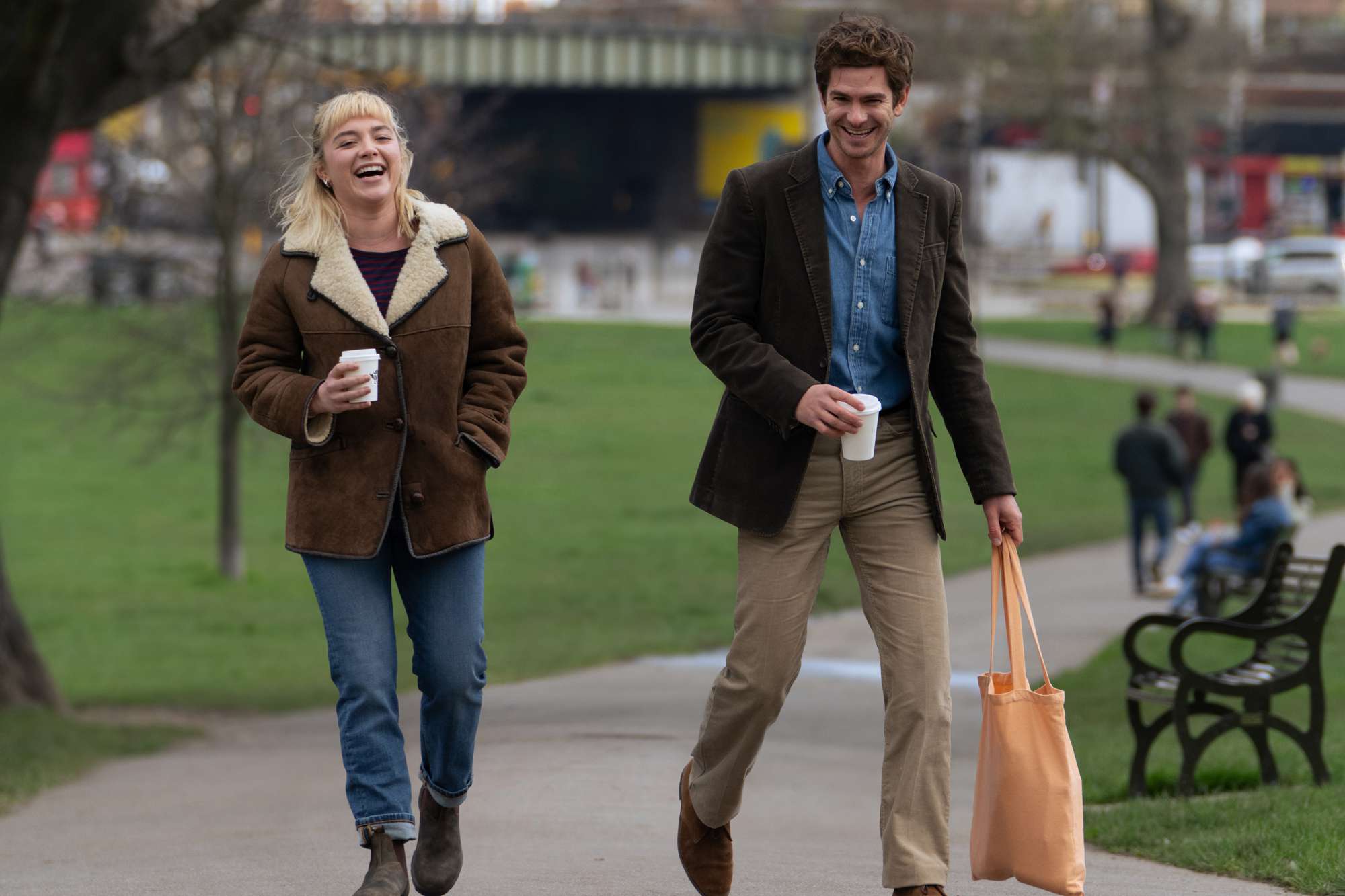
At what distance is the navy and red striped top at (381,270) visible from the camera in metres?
4.37

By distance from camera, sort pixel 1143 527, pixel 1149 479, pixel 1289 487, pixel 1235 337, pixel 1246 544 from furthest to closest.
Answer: pixel 1235 337 → pixel 1149 479 → pixel 1143 527 → pixel 1289 487 → pixel 1246 544

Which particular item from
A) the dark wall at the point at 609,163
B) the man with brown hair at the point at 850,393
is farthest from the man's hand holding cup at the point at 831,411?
the dark wall at the point at 609,163

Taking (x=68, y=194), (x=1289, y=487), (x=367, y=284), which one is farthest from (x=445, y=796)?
(x=68, y=194)

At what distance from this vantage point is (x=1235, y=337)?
140 feet

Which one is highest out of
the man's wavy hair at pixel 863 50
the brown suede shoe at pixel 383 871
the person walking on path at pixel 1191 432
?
the man's wavy hair at pixel 863 50

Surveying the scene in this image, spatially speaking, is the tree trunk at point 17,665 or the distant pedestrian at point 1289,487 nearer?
the tree trunk at point 17,665

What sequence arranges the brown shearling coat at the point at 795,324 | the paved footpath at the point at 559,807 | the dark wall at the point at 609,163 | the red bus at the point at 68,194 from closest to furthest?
the brown shearling coat at the point at 795,324
the paved footpath at the point at 559,807
the red bus at the point at 68,194
the dark wall at the point at 609,163

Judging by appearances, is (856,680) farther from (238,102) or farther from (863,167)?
(238,102)

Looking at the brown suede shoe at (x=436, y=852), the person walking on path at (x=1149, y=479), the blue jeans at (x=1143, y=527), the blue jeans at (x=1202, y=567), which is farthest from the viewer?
the person walking on path at (x=1149, y=479)

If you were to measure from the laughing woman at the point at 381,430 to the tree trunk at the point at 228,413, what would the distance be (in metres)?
12.8

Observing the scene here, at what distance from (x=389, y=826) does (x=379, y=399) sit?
98 centimetres

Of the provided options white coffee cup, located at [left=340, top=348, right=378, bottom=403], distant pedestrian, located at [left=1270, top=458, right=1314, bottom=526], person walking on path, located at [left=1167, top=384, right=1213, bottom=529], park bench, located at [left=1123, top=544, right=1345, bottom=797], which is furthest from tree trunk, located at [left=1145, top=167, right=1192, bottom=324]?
white coffee cup, located at [left=340, top=348, right=378, bottom=403]

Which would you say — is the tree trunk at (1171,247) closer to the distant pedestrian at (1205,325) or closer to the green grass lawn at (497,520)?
the distant pedestrian at (1205,325)

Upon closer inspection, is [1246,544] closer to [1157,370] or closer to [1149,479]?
[1149,479]
